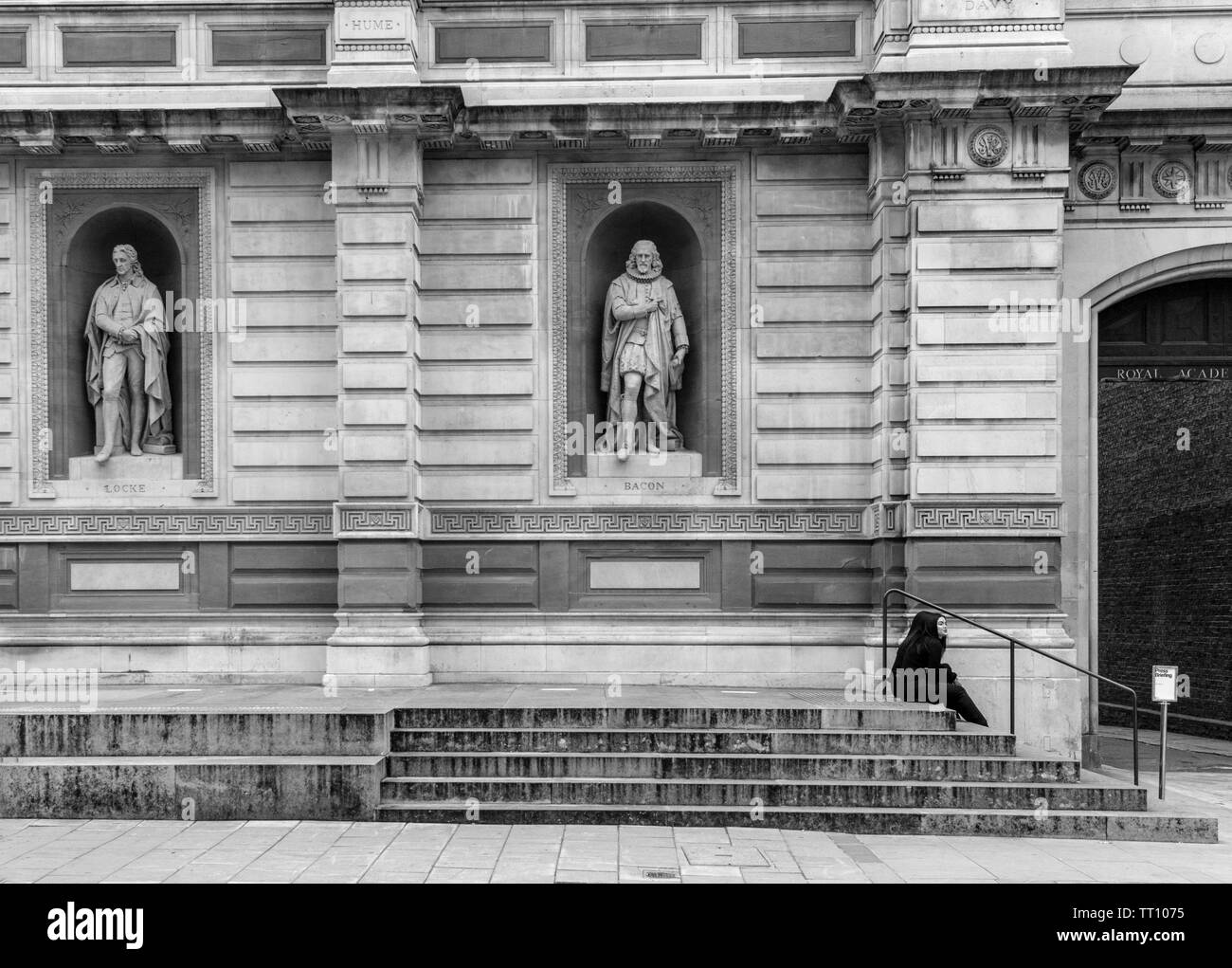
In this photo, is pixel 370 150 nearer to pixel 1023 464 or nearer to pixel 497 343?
pixel 497 343

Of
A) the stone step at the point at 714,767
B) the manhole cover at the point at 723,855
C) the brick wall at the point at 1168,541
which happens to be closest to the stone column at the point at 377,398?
the stone step at the point at 714,767

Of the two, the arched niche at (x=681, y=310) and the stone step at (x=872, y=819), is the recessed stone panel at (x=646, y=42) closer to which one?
the arched niche at (x=681, y=310)

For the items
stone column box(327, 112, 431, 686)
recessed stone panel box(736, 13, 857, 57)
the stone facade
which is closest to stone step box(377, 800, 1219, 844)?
stone column box(327, 112, 431, 686)

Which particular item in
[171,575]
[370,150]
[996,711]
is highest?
[370,150]

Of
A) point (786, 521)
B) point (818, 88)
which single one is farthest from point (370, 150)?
point (786, 521)

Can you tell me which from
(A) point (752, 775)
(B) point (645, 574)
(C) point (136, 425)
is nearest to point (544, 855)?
(A) point (752, 775)

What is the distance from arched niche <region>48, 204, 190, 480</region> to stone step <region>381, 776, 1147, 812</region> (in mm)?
7576

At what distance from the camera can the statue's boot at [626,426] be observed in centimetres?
1781

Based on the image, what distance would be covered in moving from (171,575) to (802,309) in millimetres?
9463

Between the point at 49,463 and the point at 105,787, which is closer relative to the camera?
the point at 105,787

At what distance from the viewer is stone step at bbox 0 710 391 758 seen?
42.6 ft

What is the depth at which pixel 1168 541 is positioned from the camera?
1051 inches

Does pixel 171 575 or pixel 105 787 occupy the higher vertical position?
pixel 171 575

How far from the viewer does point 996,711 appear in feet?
54.2
